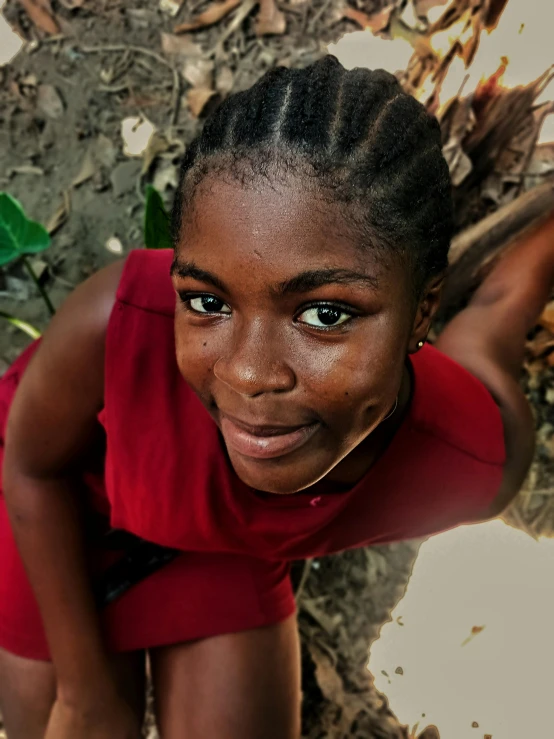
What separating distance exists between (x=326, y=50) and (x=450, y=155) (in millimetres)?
458

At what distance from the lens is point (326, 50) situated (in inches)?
67.8

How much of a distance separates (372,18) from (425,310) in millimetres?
1210

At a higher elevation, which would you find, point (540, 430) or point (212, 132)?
point (212, 132)

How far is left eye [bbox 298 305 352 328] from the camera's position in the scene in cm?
63

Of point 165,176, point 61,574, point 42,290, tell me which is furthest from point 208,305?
point 165,176

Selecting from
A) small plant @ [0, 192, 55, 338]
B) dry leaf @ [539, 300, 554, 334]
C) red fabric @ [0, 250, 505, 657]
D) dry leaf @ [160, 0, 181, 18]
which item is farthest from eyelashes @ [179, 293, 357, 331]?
dry leaf @ [160, 0, 181, 18]

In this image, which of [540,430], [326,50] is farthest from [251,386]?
[326,50]

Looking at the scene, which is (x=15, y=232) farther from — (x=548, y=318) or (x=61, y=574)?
(x=548, y=318)

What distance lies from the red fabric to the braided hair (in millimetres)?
249

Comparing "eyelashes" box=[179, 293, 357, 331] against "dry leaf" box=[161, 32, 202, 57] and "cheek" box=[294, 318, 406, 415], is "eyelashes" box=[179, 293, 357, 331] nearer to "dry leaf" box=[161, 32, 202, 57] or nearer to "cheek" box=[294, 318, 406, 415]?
"cheek" box=[294, 318, 406, 415]

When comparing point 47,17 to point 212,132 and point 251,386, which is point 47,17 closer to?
point 212,132

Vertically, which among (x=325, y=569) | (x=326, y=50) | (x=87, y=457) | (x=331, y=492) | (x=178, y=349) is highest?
(x=326, y=50)

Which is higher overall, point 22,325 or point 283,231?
point 283,231

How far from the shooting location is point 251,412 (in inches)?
26.4
